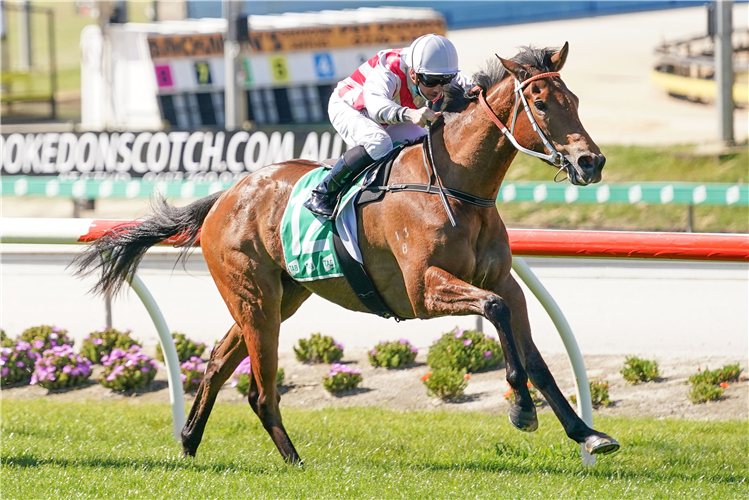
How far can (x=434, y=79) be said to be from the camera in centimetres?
453

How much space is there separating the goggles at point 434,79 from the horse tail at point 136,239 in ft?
5.04

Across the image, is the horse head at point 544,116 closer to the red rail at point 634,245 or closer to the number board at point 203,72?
the red rail at point 634,245

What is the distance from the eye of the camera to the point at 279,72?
2081 centimetres

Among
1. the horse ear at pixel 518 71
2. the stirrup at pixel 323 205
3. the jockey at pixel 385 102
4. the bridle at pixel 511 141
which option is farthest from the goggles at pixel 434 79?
the stirrup at pixel 323 205

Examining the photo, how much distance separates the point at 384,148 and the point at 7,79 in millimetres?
24218

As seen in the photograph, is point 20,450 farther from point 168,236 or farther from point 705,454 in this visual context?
point 705,454

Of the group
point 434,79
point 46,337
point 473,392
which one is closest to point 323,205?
point 434,79

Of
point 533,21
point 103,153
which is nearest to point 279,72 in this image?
point 103,153

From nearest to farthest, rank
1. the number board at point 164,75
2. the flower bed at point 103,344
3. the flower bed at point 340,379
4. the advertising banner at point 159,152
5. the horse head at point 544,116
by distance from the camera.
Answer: the horse head at point 544,116, the flower bed at point 340,379, the flower bed at point 103,344, the advertising banner at point 159,152, the number board at point 164,75

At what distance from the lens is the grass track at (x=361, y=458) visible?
4270 mm

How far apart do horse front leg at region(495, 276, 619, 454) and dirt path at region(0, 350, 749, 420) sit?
74.3 inches

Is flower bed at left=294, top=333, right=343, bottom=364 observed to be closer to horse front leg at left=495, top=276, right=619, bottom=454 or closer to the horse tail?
the horse tail

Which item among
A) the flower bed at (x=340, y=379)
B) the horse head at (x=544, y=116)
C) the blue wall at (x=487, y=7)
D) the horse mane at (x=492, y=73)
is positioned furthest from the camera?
the blue wall at (x=487, y=7)

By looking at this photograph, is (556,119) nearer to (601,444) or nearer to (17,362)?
(601,444)
